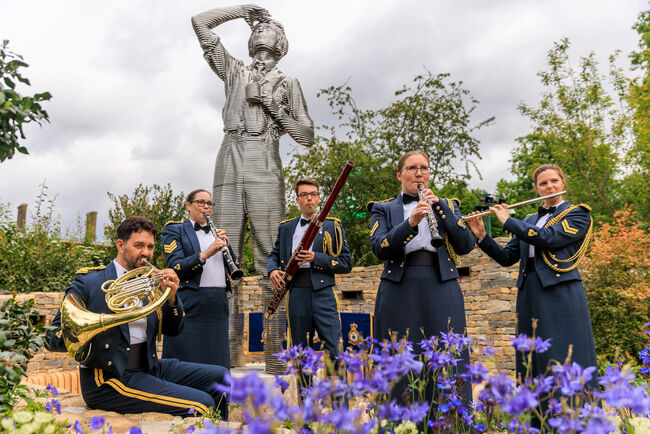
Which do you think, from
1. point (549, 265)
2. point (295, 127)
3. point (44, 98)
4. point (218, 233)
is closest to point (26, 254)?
point (295, 127)

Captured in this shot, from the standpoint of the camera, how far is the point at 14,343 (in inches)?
97.5

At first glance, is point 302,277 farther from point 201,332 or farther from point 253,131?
point 253,131

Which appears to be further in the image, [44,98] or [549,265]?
[549,265]

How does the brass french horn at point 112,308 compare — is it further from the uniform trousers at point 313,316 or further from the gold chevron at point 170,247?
the uniform trousers at point 313,316

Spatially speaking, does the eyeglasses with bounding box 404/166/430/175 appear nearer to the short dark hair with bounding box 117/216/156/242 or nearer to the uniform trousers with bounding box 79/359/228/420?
the short dark hair with bounding box 117/216/156/242

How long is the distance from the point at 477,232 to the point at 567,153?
1344 cm

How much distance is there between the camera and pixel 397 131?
590 inches

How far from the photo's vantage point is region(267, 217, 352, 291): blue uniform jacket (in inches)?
181

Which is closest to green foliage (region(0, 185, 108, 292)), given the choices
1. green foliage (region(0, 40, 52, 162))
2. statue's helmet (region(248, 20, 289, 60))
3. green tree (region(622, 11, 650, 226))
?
statue's helmet (region(248, 20, 289, 60))

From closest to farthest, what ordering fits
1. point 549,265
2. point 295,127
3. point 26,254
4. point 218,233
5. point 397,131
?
point 549,265, point 218,233, point 295,127, point 26,254, point 397,131

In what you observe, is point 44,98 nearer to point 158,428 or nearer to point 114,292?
point 114,292

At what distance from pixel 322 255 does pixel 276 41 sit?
393 cm

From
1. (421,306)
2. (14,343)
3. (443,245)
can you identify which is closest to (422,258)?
(443,245)

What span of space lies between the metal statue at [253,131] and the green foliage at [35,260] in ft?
14.2
